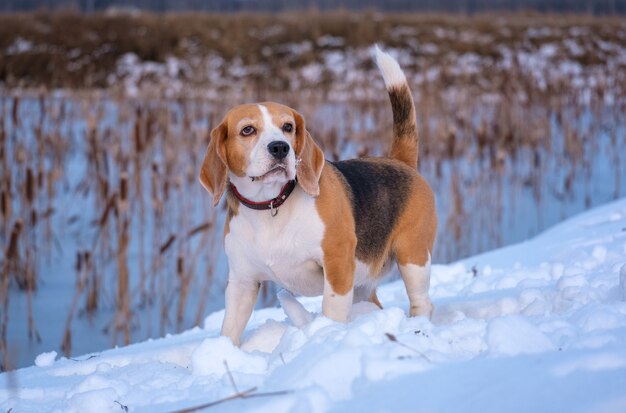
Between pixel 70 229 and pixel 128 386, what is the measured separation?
4778 mm

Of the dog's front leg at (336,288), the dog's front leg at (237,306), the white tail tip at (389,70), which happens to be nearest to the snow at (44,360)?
the dog's front leg at (237,306)

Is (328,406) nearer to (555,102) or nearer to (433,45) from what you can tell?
(555,102)

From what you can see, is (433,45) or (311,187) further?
(433,45)

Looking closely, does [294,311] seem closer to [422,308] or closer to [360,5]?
[422,308]

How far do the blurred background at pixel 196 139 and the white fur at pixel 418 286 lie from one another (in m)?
1.40

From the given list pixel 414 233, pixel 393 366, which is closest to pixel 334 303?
pixel 414 233

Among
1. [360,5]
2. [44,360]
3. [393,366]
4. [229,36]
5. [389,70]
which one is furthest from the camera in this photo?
[360,5]

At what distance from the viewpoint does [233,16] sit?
21172mm

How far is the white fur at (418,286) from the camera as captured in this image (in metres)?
3.21

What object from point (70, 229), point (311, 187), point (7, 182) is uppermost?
A: point (311, 187)

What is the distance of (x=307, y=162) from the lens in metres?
2.75

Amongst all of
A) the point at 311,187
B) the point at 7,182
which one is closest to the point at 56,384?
the point at 311,187

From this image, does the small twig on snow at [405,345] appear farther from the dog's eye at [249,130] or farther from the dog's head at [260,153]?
the dog's eye at [249,130]

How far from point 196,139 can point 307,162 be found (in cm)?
453
